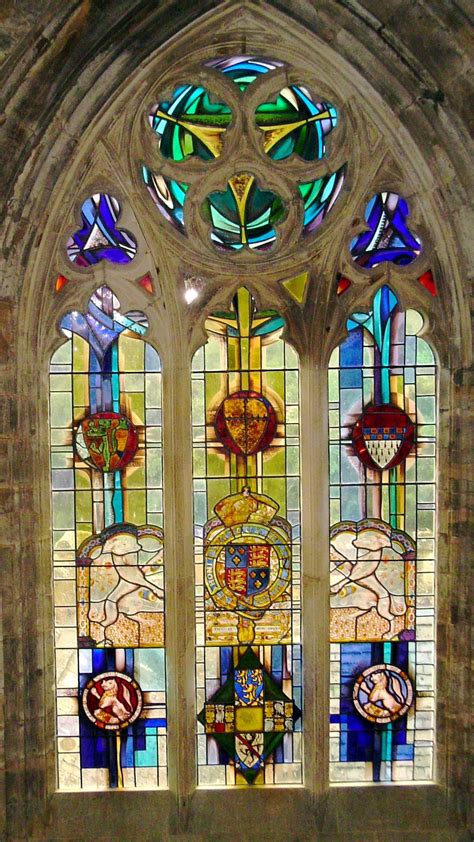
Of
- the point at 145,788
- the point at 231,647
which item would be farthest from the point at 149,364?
the point at 145,788

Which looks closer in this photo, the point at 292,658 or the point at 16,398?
the point at 16,398

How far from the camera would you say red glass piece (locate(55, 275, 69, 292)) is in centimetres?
736

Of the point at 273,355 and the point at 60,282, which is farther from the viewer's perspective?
the point at 273,355

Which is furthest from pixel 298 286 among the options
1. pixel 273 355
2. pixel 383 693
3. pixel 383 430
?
pixel 383 693

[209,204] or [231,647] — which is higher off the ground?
[209,204]

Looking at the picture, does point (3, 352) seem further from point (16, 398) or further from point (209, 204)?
point (209, 204)

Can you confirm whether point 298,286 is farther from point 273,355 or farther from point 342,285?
point 273,355

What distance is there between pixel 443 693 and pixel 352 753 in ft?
2.92

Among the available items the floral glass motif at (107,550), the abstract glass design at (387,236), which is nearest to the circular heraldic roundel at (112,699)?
the floral glass motif at (107,550)

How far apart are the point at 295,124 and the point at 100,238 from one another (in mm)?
1729

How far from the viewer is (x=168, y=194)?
743 cm

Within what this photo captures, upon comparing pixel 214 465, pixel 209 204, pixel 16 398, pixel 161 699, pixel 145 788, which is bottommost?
pixel 145 788

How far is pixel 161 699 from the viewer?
25.1 ft

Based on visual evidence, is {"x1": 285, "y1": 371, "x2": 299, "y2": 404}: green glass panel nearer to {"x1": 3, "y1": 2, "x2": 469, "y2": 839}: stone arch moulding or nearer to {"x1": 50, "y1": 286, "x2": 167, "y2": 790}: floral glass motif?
{"x1": 3, "y1": 2, "x2": 469, "y2": 839}: stone arch moulding
